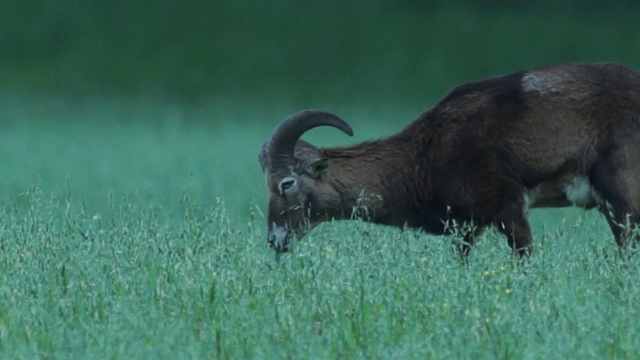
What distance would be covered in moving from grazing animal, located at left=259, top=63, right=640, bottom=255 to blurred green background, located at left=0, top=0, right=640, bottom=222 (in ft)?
60.5

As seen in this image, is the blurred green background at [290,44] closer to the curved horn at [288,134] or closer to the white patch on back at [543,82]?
the curved horn at [288,134]

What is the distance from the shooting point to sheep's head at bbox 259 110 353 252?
1291 centimetres

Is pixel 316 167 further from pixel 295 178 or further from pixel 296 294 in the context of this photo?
pixel 296 294

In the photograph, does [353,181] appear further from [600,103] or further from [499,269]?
[499,269]

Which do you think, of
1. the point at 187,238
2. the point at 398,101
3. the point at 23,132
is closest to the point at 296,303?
the point at 187,238

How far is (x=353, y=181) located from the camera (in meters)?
13.3

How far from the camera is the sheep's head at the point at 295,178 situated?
12.9m

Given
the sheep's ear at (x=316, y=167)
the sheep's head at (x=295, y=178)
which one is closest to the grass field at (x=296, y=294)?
the sheep's head at (x=295, y=178)

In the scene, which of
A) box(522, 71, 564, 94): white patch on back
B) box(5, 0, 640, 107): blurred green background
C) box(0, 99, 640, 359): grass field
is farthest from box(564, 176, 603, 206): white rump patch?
box(5, 0, 640, 107): blurred green background

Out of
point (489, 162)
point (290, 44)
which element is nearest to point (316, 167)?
point (489, 162)

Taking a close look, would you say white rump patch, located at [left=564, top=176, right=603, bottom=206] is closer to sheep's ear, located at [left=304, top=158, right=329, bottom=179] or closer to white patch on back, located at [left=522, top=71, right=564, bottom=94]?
white patch on back, located at [left=522, top=71, right=564, bottom=94]

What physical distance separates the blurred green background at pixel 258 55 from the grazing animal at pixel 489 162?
18.4 m

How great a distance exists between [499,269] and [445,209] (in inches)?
120

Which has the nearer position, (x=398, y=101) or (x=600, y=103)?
(x=600, y=103)
